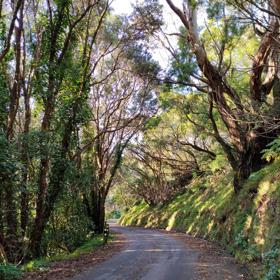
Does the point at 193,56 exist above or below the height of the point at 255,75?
above

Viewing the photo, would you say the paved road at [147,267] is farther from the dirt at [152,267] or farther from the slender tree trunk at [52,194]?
the slender tree trunk at [52,194]

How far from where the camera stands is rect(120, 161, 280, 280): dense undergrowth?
11.2 meters

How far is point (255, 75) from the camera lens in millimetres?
16594

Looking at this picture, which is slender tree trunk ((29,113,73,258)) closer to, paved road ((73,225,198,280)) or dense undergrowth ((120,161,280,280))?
paved road ((73,225,198,280))

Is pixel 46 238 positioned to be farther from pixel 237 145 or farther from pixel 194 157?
pixel 194 157

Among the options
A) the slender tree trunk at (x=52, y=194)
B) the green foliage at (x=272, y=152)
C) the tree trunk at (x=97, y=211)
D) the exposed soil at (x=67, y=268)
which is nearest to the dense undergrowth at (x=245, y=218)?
the green foliage at (x=272, y=152)

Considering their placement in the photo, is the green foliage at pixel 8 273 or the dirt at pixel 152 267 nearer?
the green foliage at pixel 8 273

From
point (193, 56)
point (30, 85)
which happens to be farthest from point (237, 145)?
point (30, 85)

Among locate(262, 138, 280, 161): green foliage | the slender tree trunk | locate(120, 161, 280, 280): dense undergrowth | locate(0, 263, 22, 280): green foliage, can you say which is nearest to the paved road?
locate(0, 263, 22, 280): green foliage

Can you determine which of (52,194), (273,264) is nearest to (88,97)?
(52,194)

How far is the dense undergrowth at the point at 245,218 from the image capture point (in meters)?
11.2

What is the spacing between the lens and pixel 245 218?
15.6m

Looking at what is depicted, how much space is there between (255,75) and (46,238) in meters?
13.0

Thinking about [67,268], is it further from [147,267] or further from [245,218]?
[245,218]
